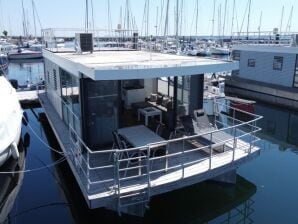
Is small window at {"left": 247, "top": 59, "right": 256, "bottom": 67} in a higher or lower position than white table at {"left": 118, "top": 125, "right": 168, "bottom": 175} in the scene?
higher

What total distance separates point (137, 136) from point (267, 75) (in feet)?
56.7

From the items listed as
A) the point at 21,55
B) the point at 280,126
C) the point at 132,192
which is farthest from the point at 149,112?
the point at 21,55

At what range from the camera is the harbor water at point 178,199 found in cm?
874

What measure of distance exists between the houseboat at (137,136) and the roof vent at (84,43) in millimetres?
207

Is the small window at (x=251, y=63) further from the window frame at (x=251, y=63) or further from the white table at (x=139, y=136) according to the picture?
the white table at (x=139, y=136)

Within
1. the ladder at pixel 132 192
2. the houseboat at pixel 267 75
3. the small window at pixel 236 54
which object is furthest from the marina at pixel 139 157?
the small window at pixel 236 54

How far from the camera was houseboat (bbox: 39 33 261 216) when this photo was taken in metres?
7.46

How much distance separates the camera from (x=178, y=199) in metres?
9.40

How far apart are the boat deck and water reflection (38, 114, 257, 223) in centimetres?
118

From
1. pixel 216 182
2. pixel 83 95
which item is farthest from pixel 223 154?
pixel 83 95

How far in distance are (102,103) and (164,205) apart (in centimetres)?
346

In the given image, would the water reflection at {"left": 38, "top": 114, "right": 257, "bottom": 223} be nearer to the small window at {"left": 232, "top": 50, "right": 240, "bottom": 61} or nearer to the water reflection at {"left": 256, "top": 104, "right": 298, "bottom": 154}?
the water reflection at {"left": 256, "top": 104, "right": 298, "bottom": 154}

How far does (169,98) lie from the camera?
11914 millimetres

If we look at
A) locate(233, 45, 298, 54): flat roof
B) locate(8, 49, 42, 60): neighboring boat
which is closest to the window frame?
locate(233, 45, 298, 54): flat roof
